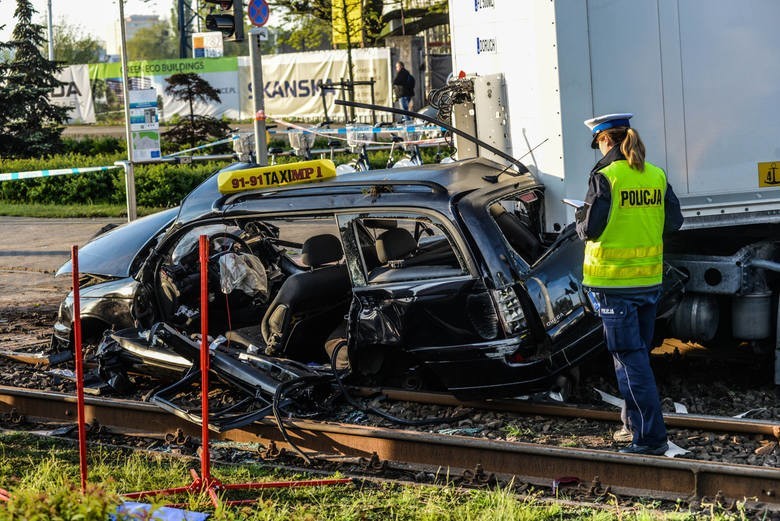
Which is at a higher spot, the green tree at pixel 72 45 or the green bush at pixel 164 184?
the green tree at pixel 72 45

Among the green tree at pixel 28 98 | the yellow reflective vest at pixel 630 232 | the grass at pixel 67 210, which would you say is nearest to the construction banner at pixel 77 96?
the green tree at pixel 28 98

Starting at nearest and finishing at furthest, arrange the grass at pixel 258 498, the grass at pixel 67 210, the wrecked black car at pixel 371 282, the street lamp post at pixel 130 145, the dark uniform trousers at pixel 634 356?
the grass at pixel 258 498 < the dark uniform trousers at pixel 634 356 < the wrecked black car at pixel 371 282 < the street lamp post at pixel 130 145 < the grass at pixel 67 210

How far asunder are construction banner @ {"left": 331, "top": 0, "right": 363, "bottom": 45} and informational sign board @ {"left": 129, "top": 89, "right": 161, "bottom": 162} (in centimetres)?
1236

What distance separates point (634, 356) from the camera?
631 centimetres

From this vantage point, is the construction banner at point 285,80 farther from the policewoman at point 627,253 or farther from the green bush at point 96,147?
the policewoman at point 627,253

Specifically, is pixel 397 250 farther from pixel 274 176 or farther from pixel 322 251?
pixel 274 176

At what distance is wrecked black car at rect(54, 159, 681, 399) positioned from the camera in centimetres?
679

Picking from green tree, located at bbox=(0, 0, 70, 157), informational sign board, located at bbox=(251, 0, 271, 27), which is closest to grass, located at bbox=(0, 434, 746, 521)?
informational sign board, located at bbox=(251, 0, 271, 27)

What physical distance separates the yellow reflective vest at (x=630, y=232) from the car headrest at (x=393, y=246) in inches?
56.7

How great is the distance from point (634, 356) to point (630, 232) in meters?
0.72

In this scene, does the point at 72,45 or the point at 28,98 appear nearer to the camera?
the point at 28,98

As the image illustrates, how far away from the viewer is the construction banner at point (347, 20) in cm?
2833

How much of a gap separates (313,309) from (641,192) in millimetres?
2664

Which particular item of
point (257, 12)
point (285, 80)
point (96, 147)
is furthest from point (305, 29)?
point (257, 12)
